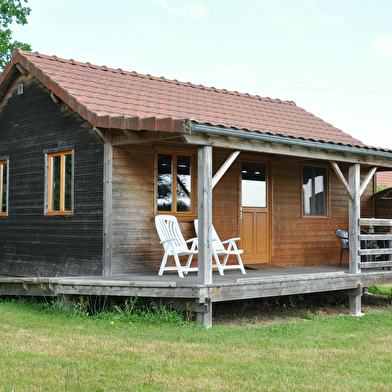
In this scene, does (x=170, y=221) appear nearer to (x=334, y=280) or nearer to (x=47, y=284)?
(x=47, y=284)

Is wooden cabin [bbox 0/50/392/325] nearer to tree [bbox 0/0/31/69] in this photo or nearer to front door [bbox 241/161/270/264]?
front door [bbox 241/161/270/264]

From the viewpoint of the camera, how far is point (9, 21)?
64.9 feet

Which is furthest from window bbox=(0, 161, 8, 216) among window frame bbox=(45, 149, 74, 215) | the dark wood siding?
window frame bbox=(45, 149, 74, 215)

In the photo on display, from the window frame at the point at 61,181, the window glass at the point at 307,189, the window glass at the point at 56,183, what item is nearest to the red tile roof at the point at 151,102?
the window glass at the point at 307,189

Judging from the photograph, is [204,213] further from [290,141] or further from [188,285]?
[290,141]

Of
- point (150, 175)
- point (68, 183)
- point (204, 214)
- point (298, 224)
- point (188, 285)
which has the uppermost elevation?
point (150, 175)

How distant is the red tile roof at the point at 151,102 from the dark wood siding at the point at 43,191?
49 cm

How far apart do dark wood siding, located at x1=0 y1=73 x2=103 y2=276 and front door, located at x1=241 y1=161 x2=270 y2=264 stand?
294cm

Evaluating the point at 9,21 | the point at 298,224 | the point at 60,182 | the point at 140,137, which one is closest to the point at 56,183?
the point at 60,182

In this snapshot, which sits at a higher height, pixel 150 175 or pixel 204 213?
pixel 150 175

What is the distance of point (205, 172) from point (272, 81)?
135 feet

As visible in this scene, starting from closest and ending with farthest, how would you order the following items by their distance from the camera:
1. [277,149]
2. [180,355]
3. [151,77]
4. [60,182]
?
[180,355] < [277,149] < [60,182] < [151,77]

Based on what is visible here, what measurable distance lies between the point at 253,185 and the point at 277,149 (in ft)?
7.71

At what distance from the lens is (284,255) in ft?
35.2
